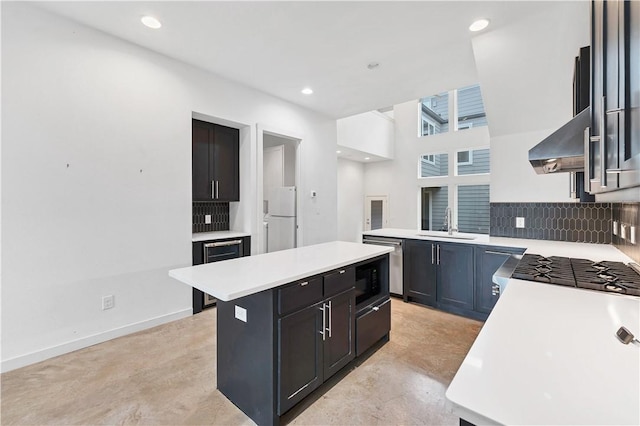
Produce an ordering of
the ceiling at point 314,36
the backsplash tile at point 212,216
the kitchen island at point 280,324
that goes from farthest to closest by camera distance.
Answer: the backsplash tile at point 212,216 → the ceiling at point 314,36 → the kitchen island at point 280,324

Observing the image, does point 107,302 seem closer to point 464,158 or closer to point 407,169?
point 407,169

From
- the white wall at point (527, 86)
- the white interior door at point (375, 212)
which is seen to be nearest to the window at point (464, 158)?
the white interior door at point (375, 212)

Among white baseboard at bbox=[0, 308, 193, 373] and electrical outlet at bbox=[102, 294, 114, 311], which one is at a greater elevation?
electrical outlet at bbox=[102, 294, 114, 311]

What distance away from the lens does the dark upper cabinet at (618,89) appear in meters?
0.72

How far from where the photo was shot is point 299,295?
1745mm

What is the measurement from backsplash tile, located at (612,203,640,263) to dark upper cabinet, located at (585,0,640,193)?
146cm

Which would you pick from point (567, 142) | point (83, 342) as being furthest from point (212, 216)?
point (567, 142)

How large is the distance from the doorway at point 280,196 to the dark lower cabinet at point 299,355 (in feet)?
8.06

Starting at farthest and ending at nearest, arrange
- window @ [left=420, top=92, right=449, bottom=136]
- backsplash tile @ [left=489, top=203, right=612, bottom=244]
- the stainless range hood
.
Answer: window @ [left=420, top=92, right=449, bottom=136] → backsplash tile @ [left=489, top=203, right=612, bottom=244] → the stainless range hood

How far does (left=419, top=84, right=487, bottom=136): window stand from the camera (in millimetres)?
6418

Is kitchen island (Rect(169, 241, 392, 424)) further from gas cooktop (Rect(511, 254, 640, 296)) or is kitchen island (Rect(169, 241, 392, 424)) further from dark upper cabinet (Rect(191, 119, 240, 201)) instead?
dark upper cabinet (Rect(191, 119, 240, 201))

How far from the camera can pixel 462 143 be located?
6520mm

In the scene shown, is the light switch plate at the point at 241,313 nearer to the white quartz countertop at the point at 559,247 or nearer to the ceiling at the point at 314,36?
the ceiling at the point at 314,36

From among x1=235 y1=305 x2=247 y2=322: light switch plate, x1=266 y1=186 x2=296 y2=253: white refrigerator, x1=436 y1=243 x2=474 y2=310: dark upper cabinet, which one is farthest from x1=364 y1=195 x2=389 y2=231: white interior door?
x1=235 y1=305 x2=247 y2=322: light switch plate
